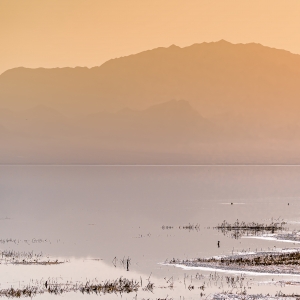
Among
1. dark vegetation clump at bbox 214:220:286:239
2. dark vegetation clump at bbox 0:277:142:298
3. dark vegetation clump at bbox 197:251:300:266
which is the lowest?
dark vegetation clump at bbox 0:277:142:298

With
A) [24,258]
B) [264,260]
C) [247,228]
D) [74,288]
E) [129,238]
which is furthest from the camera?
[247,228]

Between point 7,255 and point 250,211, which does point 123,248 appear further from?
point 250,211

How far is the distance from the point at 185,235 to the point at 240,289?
30107mm

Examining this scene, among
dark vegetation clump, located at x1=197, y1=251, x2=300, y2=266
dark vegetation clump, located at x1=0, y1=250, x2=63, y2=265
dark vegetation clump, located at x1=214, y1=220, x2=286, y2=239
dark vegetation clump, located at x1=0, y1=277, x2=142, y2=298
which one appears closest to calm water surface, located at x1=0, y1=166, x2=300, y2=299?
dark vegetation clump, located at x1=0, y1=277, x2=142, y2=298

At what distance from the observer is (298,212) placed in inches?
3802

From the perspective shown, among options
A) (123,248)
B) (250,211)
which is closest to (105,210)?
(250,211)

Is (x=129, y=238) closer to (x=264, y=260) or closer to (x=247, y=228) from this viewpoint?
(x=247, y=228)

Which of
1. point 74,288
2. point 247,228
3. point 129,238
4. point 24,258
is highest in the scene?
point 247,228

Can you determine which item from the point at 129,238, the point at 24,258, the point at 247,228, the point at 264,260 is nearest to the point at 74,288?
the point at 24,258

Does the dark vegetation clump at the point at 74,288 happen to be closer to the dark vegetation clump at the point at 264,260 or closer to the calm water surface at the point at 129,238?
the calm water surface at the point at 129,238

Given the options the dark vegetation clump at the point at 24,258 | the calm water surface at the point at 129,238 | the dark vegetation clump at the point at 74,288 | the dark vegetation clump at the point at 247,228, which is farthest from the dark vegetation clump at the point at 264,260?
the dark vegetation clump at the point at 247,228

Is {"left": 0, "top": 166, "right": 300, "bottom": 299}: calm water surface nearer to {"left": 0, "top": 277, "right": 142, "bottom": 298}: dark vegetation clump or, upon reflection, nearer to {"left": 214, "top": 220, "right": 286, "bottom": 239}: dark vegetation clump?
{"left": 0, "top": 277, "right": 142, "bottom": 298}: dark vegetation clump

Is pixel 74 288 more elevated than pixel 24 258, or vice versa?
pixel 24 258

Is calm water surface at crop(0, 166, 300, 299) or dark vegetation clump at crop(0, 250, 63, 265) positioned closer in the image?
calm water surface at crop(0, 166, 300, 299)
